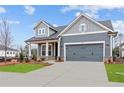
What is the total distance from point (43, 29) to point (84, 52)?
8.09 metres

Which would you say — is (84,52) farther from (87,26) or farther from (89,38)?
(87,26)

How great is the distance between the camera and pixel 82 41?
24.0m

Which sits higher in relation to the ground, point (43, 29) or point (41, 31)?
point (43, 29)

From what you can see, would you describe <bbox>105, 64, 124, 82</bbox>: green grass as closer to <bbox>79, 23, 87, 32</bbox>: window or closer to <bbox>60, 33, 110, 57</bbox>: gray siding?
<bbox>60, 33, 110, 57</bbox>: gray siding

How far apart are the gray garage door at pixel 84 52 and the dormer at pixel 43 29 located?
4492mm

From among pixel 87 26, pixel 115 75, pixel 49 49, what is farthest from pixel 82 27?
pixel 115 75

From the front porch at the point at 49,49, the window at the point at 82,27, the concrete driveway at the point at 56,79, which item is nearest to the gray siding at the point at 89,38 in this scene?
the window at the point at 82,27

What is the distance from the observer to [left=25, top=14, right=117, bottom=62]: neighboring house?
22688 millimetres

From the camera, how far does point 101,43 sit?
22922 mm

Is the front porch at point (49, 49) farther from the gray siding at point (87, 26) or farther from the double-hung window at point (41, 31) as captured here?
the gray siding at point (87, 26)

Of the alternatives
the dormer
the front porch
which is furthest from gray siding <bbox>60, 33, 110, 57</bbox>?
the dormer

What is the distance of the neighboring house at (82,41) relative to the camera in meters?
22.7
